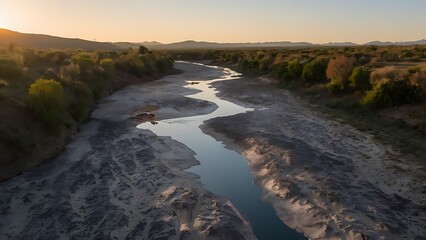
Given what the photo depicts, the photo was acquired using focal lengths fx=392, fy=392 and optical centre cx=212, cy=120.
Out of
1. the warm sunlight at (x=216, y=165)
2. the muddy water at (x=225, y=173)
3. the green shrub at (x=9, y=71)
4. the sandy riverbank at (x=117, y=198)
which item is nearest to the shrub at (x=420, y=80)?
the warm sunlight at (x=216, y=165)

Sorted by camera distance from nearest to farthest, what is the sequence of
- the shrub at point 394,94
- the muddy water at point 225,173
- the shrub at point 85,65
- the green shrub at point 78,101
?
the muddy water at point 225,173, the green shrub at point 78,101, the shrub at point 394,94, the shrub at point 85,65

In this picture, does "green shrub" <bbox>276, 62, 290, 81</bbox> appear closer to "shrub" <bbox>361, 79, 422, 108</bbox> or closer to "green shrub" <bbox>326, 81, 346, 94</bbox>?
"green shrub" <bbox>326, 81, 346, 94</bbox>

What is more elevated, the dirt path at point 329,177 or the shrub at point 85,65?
the shrub at point 85,65

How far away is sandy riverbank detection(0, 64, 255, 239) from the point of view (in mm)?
10156

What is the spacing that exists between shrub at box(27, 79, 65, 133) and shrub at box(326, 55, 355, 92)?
20.0 meters

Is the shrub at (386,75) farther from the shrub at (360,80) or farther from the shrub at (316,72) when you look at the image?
the shrub at (316,72)

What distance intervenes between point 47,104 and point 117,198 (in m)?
8.10

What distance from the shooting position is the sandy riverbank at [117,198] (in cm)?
1016

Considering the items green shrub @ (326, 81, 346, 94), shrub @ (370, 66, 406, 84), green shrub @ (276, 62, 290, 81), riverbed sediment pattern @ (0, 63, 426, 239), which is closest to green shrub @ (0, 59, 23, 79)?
riverbed sediment pattern @ (0, 63, 426, 239)

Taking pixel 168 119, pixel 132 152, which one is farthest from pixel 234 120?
pixel 132 152

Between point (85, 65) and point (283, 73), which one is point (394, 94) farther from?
point (85, 65)

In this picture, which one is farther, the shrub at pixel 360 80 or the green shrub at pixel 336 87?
the green shrub at pixel 336 87

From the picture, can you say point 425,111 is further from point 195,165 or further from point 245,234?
point 245,234

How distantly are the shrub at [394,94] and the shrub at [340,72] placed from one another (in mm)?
5534
